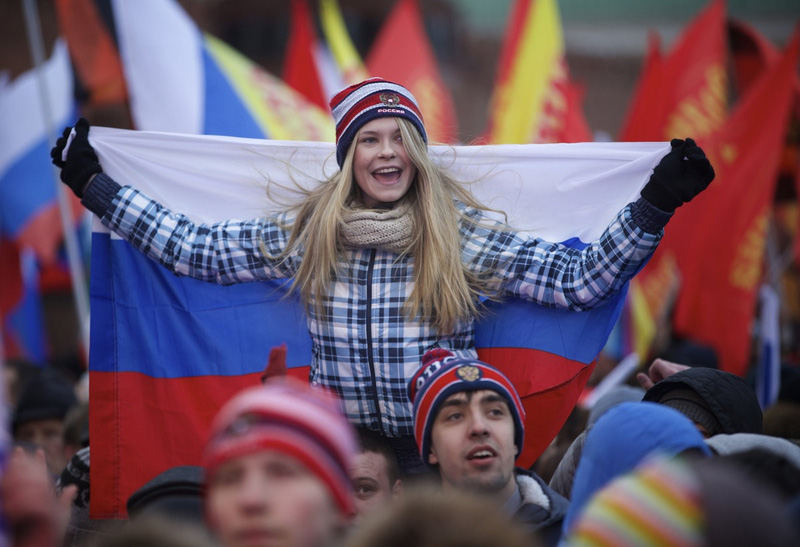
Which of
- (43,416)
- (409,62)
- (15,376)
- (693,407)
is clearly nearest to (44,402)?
(43,416)

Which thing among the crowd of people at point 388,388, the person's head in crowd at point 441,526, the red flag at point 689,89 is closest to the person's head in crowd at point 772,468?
the crowd of people at point 388,388

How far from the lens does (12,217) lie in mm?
9203

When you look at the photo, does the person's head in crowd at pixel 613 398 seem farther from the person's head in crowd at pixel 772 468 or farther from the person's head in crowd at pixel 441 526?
the person's head in crowd at pixel 441 526

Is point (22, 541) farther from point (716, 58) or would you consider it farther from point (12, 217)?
point (12, 217)

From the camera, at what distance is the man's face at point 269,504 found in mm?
2037

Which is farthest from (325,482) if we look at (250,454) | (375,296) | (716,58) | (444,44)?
(444,44)

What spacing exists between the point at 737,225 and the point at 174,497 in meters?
5.10

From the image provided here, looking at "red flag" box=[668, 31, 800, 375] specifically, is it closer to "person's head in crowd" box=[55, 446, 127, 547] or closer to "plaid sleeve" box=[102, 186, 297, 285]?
"plaid sleeve" box=[102, 186, 297, 285]

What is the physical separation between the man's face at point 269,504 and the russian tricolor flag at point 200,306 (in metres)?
1.72

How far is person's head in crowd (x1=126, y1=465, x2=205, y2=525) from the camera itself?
280cm

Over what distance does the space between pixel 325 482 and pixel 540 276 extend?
1.47 metres

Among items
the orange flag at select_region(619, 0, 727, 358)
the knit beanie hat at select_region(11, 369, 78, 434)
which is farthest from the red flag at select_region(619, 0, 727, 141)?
the knit beanie hat at select_region(11, 369, 78, 434)

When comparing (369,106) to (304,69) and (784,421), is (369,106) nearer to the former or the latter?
(784,421)

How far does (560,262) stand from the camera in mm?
3334
